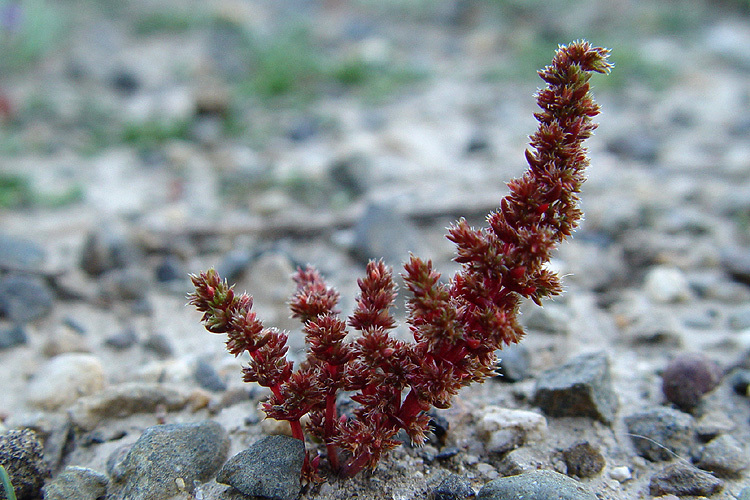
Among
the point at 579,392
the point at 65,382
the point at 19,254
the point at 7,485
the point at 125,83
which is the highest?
the point at 125,83

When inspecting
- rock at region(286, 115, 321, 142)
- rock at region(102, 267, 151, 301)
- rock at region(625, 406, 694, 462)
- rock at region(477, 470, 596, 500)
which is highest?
rock at region(286, 115, 321, 142)

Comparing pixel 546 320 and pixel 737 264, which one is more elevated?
pixel 737 264

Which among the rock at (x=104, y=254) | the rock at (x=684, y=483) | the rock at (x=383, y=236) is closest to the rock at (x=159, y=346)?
the rock at (x=104, y=254)

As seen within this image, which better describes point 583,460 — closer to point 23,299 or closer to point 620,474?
point 620,474

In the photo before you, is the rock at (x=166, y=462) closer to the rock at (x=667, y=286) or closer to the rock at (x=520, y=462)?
the rock at (x=520, y=462)

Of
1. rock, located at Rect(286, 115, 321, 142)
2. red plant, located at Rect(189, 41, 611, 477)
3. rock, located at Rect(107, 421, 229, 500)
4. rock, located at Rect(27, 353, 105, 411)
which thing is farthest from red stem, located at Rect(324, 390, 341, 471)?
rock, located at Rect(286, 115, 321, 142)

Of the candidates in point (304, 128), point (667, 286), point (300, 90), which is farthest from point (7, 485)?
point (300, 90)

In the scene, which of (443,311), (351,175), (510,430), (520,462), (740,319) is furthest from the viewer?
(351,175)

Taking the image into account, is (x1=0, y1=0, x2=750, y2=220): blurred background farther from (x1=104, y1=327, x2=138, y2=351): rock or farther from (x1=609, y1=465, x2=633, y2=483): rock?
(x1=609, y1=465, x2=633, y2=483): rock
